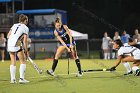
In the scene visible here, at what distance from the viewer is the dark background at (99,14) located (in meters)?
55.8

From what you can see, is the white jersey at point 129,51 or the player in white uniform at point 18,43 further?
the white jersey at point 129,51

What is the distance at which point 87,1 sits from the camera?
194 feet

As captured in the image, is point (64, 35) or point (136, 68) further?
point (64, 35)

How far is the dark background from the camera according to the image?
183 ft

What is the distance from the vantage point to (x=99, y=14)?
59.6m

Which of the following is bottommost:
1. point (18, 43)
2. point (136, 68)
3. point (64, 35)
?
point (136, 68)

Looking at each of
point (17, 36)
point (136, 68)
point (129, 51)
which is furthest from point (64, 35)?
point (136, 68)

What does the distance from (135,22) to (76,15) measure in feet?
27.6

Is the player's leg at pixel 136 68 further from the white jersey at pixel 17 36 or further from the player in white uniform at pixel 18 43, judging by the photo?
the white jersey at pixel 17 36

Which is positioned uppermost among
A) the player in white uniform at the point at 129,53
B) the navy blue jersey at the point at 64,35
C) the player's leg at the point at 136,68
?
the navy blue jersey at the point at 64,35

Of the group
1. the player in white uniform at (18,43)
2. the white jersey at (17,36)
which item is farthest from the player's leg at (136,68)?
the white jersey at (17,36)

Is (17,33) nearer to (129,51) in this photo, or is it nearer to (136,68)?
(129,51)

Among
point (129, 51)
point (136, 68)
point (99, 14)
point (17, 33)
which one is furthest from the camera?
point (99, 14)

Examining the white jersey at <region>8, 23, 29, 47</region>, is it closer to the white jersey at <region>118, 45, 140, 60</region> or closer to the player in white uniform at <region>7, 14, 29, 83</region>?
the player in white uniform at <region>7, 14, 29, 83</region>
